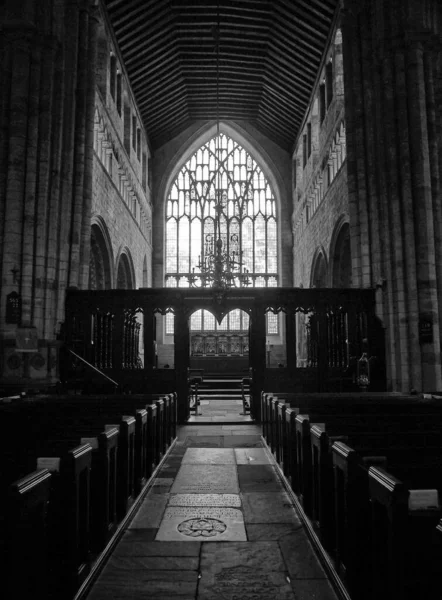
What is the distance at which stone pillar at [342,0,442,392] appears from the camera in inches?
428

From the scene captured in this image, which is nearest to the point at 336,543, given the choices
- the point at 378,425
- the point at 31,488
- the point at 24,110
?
the point at 378,425

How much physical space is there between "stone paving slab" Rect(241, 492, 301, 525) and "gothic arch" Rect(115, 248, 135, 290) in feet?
48.7

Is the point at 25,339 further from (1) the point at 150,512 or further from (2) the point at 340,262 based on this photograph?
(2) the point at 340,262

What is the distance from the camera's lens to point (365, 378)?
10.3 meters

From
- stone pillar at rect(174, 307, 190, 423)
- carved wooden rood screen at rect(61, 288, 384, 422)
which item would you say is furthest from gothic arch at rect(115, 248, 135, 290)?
stone pillar at rect(174, 307, 190, 423)

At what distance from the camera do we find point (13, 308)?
1011 cm

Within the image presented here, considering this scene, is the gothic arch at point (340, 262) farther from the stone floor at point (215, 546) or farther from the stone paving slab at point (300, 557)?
the stone paving slab at point (300, 557)

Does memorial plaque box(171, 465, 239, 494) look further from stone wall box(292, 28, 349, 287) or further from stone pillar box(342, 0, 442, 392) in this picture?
stone wall box(292, 28, 349, 287)

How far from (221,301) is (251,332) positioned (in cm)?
87

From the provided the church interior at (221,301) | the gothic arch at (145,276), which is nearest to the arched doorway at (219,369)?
the church interior at (221,301)

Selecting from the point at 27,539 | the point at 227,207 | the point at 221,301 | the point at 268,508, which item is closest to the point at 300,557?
the point at 268,508

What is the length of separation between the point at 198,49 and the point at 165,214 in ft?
28.7

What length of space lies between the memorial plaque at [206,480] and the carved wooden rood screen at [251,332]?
4.55 meters

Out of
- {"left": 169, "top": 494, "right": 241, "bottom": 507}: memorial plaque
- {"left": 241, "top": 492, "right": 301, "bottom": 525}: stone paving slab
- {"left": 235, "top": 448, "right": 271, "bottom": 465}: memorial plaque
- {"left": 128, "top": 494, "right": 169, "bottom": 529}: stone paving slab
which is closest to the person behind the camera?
{"left": 128, "top": 494, "right": 169, "bottom": 529}: stone paving slab
